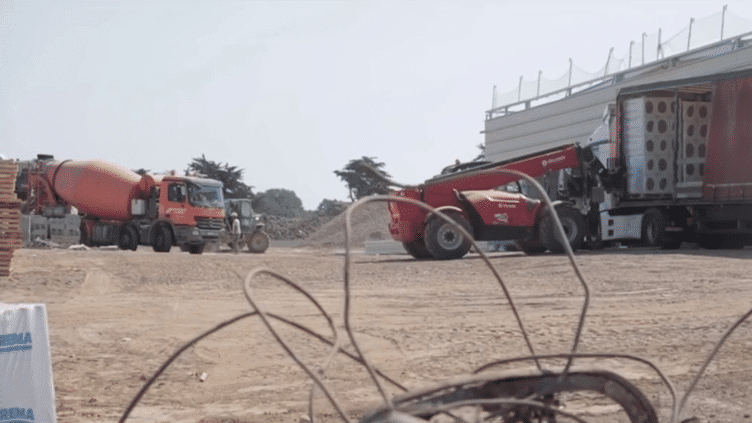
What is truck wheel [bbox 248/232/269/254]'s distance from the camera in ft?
108

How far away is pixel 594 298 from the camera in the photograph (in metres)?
12.2

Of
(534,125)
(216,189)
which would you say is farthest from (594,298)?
(534,125)

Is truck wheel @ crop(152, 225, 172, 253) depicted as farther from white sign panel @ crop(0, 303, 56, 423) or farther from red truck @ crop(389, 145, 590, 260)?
white sign panel @ crop(0, 303, 56, 423)

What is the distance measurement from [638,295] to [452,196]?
7243mm

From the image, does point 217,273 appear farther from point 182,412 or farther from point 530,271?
point 182,412

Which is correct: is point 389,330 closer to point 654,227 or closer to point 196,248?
point 654,227

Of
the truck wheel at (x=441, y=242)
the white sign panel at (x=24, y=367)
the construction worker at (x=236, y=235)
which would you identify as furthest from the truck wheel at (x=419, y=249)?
the white sign panel at (x=24, y=367)

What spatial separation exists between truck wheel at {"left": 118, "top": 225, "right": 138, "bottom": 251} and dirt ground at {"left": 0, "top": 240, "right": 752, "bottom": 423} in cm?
1206

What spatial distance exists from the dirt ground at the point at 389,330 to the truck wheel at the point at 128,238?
39.6 feet

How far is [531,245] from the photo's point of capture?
798 inches

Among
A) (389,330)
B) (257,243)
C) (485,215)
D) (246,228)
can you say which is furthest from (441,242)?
(246,228)

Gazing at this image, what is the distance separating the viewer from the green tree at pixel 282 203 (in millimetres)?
94500

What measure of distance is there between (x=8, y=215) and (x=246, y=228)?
18.0 meters

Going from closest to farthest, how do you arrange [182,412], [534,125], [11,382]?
[11,382] → [182,412] → [534,125]
